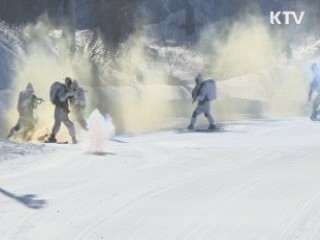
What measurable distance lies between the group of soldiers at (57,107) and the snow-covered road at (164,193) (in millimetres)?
2238

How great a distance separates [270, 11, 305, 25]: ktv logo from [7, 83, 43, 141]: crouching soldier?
36.2m

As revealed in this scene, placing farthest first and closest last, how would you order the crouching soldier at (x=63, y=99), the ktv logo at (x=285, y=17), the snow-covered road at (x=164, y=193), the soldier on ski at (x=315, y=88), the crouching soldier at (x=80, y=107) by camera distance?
the ktv logo at (x=285, y=17) → the soldier on ski at (x=315, y=88) → the crouching soldier at (x=80, y=107) → the crouching soldier at (x=63, y=99) → the snow-covered road at (x=164, y=193)

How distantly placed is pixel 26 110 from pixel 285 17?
39.8 metres

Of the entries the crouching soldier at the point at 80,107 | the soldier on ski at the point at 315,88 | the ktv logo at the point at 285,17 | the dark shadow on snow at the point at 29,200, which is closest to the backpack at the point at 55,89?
the crouching soldier at the point at 80,107

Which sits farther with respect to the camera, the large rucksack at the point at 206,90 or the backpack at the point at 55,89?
the large rucksack at the point at 206,90

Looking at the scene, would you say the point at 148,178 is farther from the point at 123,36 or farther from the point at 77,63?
the point at 123,36

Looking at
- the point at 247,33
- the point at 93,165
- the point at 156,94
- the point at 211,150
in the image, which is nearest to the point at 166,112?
the point at 156,94

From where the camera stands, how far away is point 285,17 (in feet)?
180

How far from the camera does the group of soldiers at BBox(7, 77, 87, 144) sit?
16.1 meters

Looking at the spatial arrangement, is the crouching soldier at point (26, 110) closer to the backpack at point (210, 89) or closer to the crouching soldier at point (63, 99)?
the crouching soldier at point (63, 99)

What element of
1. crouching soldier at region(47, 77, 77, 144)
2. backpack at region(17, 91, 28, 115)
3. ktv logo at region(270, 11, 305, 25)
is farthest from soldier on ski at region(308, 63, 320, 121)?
ktv logo at region(270, 11, 305, 25)

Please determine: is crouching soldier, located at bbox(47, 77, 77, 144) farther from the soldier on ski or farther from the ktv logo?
the ktv logo

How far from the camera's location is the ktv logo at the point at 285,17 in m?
52.2

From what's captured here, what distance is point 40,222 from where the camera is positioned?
794 cm
